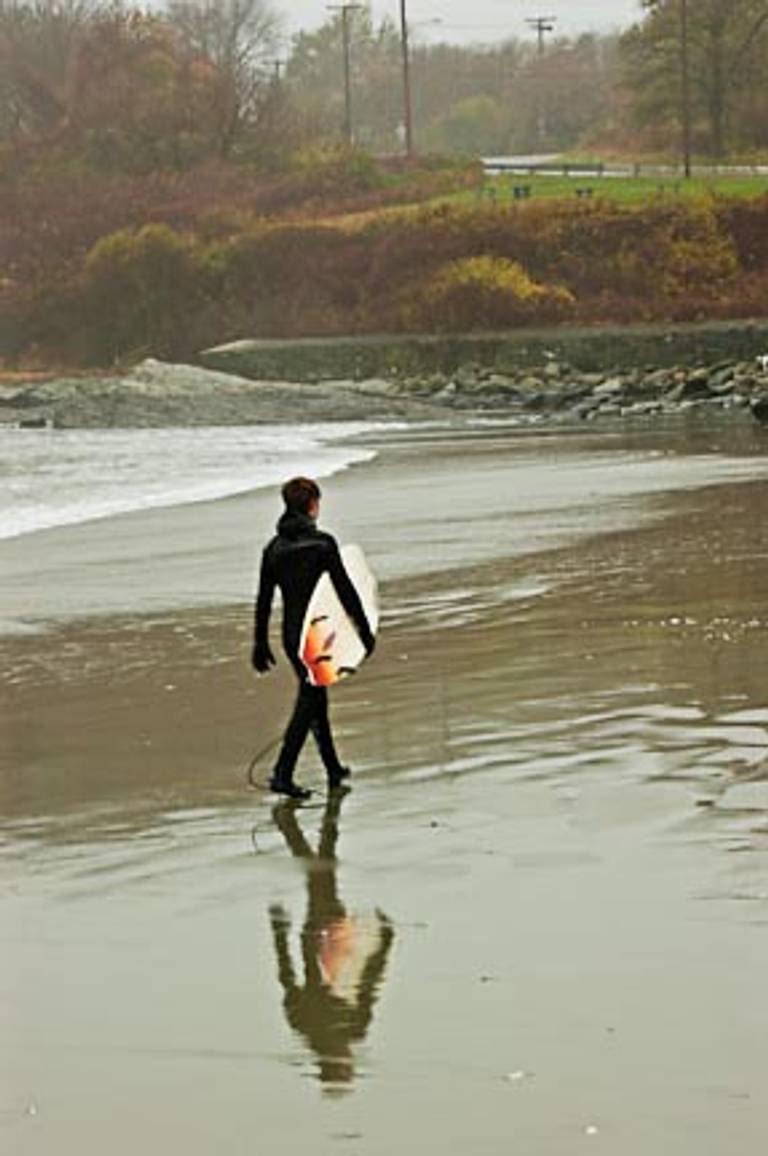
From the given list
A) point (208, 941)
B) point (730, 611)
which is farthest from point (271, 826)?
point (730, 611)

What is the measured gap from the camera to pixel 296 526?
35.4 ft

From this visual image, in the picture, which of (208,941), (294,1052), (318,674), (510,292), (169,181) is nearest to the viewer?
(294,1052)

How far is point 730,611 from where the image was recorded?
1549 centimetres

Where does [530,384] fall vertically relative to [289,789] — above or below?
below

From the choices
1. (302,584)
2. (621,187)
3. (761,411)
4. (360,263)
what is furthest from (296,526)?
(621,187)

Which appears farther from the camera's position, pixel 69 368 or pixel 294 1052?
pixel 69 368

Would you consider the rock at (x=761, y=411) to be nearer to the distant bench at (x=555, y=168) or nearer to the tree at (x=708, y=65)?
the distant bench at (x=555, y=168)

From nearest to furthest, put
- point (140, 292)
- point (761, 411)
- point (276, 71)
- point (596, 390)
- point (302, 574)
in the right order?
point (302, 574) → point (761, 411) → point (596, 390) → point (140, 292) → point (276, 71)

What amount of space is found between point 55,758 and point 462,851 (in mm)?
3171

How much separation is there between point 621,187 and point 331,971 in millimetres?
77793

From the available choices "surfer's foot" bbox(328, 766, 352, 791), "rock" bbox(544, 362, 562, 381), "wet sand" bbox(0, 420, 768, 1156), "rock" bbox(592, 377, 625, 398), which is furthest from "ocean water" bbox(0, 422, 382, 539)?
"surfer's foot" bbox(328, 766, 352, 791)

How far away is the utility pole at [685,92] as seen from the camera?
286 ft

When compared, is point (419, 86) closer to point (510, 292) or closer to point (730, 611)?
point (510, 292)

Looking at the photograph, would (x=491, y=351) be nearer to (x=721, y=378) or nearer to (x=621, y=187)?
(x=721, y=378)
